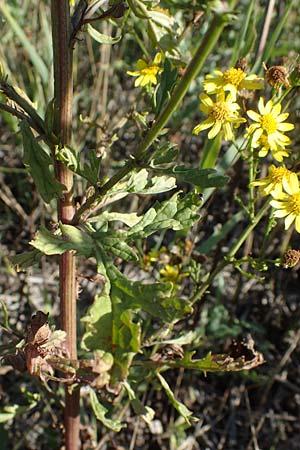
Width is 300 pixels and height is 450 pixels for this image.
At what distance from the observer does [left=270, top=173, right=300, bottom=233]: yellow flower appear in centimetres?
129

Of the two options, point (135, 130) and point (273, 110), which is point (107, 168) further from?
point (273, 110)

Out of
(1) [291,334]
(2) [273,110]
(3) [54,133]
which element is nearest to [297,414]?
(1) [291,334]

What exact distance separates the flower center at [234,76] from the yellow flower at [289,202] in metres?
0.25

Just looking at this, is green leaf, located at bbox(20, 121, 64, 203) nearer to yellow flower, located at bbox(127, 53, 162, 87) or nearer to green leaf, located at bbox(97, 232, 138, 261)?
green leaf, located at bbox(97, 232, 138, 261)

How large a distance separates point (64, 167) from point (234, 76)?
0.48 m

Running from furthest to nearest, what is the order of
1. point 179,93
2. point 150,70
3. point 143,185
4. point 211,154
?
point 211,154, point 150,70, point 143,185, point 179,93

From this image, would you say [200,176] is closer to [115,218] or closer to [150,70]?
[115,218]

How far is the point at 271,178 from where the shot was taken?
4.36 ft

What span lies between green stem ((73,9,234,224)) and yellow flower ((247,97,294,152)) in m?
0.43

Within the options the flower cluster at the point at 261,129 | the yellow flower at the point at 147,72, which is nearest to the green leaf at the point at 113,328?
the flower cluster at the point at 261,129

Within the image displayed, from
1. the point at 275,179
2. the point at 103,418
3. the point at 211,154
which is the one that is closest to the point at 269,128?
the point at 275,179

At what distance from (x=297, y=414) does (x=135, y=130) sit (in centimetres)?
131

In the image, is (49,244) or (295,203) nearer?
(49,244)

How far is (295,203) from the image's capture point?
129 centimetres
